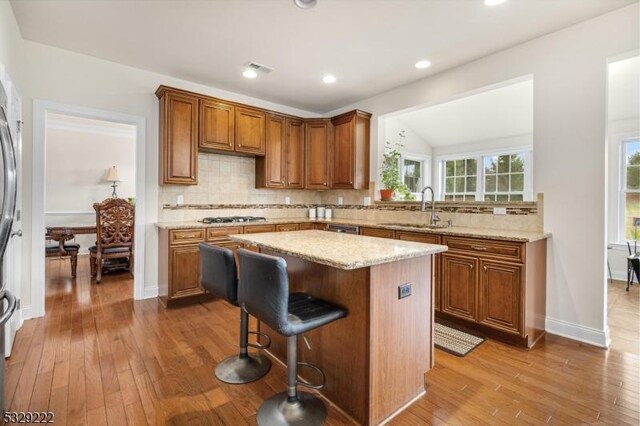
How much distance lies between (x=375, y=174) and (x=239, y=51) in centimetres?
240

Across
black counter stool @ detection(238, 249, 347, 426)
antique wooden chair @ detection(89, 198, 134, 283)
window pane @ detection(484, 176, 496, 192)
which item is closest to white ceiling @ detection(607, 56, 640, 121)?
window pane @ detection(484, 176, 496, 192)

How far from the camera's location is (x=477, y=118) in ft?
18.9

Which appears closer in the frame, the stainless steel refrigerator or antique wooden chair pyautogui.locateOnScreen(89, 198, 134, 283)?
the stainless steel refrigerator

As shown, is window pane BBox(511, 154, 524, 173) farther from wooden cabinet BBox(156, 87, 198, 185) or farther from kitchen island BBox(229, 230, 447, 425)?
wooden cabinet BBox(156, 87, 198, 185)

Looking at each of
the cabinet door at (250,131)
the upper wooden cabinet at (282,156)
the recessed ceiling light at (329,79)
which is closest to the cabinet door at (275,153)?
the upper wooden cabinet at (282,156)

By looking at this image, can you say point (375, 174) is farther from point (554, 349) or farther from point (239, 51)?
point (554, 349)

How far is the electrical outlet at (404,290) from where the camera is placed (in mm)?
1767

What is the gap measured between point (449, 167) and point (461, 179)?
40 cm

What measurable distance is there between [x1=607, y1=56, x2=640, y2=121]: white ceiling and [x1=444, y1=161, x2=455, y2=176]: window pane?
8.62 ft

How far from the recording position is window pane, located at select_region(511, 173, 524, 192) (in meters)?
5.77

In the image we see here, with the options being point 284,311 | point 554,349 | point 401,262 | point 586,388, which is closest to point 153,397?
point 284,311

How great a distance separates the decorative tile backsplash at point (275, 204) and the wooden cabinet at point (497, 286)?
42 centimetres

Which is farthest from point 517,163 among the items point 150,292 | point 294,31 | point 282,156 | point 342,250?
point 150,292

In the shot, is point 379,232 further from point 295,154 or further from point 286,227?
point 295,154
